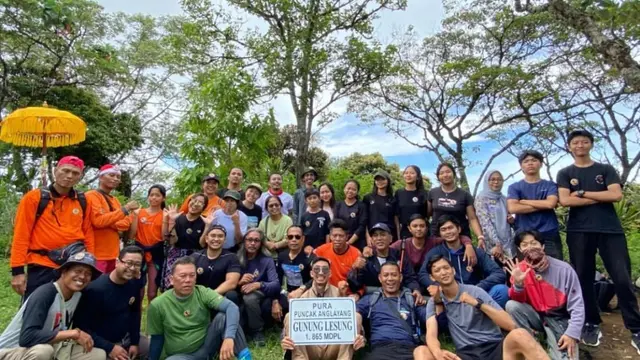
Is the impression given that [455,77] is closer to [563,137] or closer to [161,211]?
[563,137]

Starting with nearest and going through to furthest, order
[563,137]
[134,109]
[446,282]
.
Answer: [446,282]
[563,137]
[134,109]

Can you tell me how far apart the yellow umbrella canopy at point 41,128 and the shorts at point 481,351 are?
692 cm

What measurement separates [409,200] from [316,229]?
52.0 inches

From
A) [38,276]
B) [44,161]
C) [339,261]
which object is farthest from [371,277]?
[44,161]

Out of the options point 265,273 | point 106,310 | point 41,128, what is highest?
point 41,128

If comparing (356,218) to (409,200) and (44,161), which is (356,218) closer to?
(409,200)

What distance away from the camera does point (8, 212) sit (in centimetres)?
1092

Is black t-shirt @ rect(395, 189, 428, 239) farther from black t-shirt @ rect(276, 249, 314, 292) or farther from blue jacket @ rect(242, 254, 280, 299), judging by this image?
blue jacket @ rect(242, 254, 280, 299)

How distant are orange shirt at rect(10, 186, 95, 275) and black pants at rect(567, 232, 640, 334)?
17.4 ft

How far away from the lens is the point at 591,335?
472cm

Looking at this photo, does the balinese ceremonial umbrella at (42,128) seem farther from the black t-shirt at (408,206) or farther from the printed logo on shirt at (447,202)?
the printed logo on shirt at (447,202)

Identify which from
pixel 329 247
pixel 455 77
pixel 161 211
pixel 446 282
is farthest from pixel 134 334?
pixel 455 77

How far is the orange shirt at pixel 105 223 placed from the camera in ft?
15.2

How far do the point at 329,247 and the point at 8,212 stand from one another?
9756 millimetres
